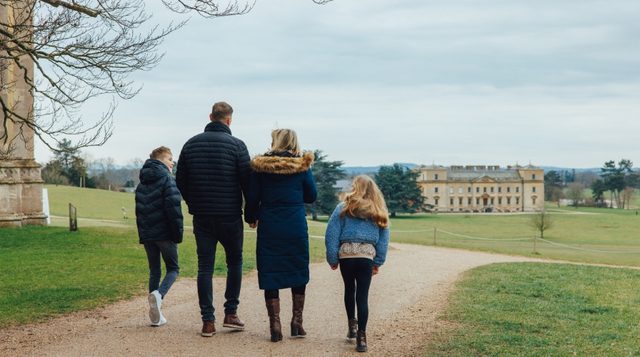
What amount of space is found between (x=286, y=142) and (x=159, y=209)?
6.02 ft

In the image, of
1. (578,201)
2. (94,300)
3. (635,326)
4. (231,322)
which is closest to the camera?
(231,322)

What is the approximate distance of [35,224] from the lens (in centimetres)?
2633

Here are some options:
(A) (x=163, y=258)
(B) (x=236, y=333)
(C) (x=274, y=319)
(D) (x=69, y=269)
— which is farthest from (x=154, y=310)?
(D) (x=69, y=269)

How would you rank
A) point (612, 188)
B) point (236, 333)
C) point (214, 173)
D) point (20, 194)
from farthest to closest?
1. point (612, 188)
2. point (20, 194)
3. point (236, 333)
4. point (214, 173)

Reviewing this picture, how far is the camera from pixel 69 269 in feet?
46.4

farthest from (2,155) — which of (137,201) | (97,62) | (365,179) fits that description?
(365,179)

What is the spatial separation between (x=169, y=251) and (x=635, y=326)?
19.3 feet

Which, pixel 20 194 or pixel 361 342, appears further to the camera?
pixel 20 194

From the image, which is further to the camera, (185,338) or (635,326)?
(635,326)

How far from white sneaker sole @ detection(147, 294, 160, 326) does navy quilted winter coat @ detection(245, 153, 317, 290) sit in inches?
59.4

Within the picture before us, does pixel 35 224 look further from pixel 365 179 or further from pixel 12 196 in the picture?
pixel 365 179

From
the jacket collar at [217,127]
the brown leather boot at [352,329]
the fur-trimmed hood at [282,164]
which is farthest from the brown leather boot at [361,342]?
the jacket collar at [217,127]

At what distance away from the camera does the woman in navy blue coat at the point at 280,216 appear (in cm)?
733

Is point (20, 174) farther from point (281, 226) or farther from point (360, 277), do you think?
point (360, 277)
